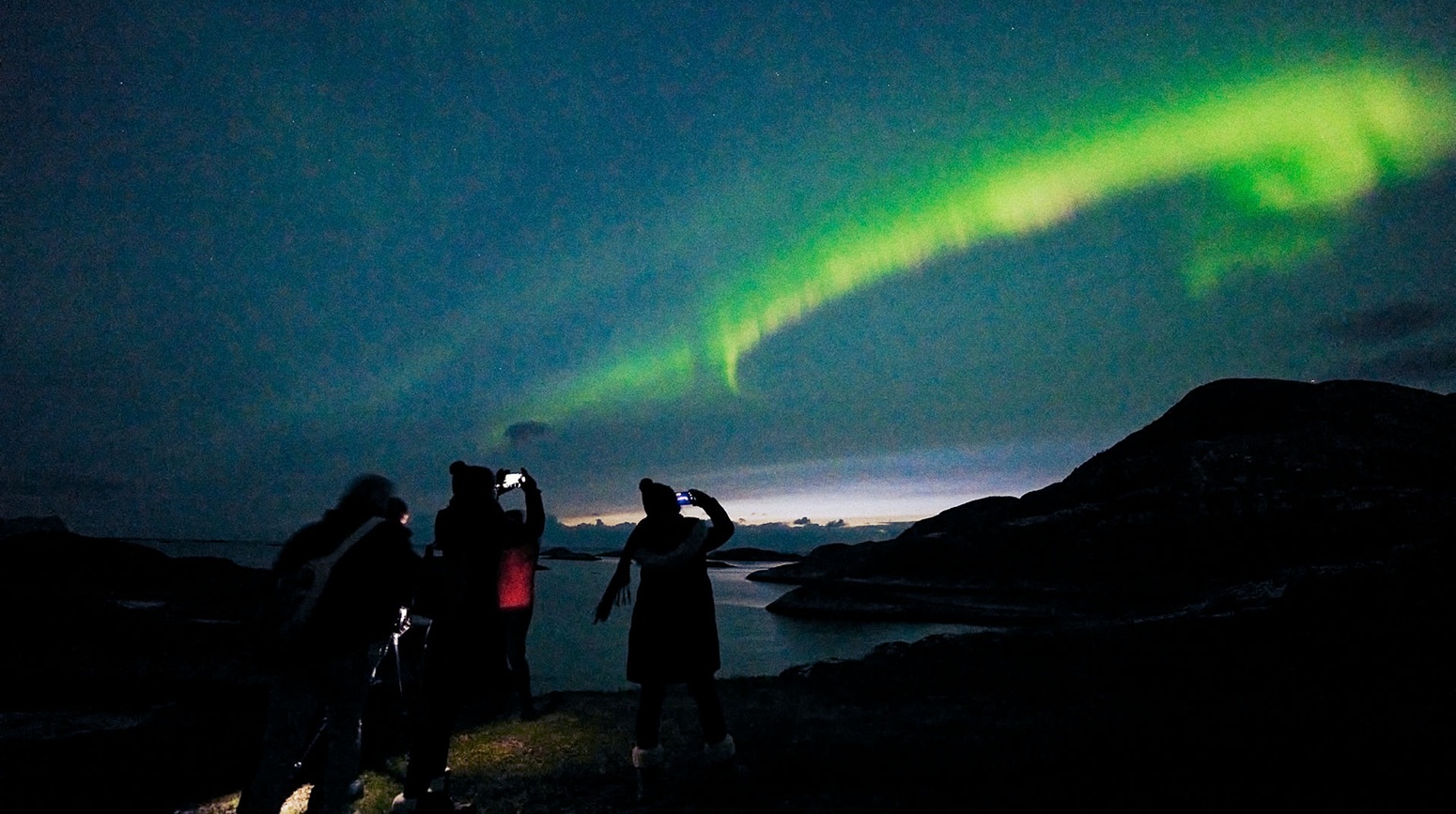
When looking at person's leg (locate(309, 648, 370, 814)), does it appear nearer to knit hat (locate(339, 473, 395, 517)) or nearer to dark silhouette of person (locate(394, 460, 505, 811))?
dark silhouette of person (locate(394, 460, 505, 811))

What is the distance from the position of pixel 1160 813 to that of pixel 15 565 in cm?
8887

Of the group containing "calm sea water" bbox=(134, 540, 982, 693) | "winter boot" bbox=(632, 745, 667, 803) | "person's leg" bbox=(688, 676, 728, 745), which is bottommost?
"calm sea water" bbox=(134, 540, 982, 693)

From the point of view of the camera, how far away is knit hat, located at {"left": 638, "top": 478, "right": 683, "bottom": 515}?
5.79 metres

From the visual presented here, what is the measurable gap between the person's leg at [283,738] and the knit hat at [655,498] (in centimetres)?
281

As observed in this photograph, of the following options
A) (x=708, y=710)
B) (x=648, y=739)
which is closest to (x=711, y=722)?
(x=708, y=710)

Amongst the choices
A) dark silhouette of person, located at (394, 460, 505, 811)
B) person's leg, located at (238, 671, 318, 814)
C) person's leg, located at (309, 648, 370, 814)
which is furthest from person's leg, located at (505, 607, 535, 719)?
person's leg, located at (238, 671, 318, 814)

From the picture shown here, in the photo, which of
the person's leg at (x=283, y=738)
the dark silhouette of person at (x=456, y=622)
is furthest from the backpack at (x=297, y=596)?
the dark silhouette of person at (x=456, y=622)

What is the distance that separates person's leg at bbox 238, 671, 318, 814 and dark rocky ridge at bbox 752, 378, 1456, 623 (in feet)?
113

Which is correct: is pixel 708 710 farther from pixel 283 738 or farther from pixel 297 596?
pixel 297 596

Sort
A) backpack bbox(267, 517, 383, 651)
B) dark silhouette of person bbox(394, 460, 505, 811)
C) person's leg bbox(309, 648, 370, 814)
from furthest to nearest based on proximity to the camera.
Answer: dark silhouette of person bbox(394, 460, 505, 811) < person's leg bbox(309, 648, 370, 814) < backpack bbox(267, 517, 383, 651)

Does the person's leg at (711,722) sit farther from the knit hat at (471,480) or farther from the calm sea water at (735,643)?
the calm sea water at (735,643)

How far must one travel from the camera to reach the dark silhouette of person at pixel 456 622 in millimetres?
4844

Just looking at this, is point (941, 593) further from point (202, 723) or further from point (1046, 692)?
point (202, 723)

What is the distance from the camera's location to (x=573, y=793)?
5.81m
